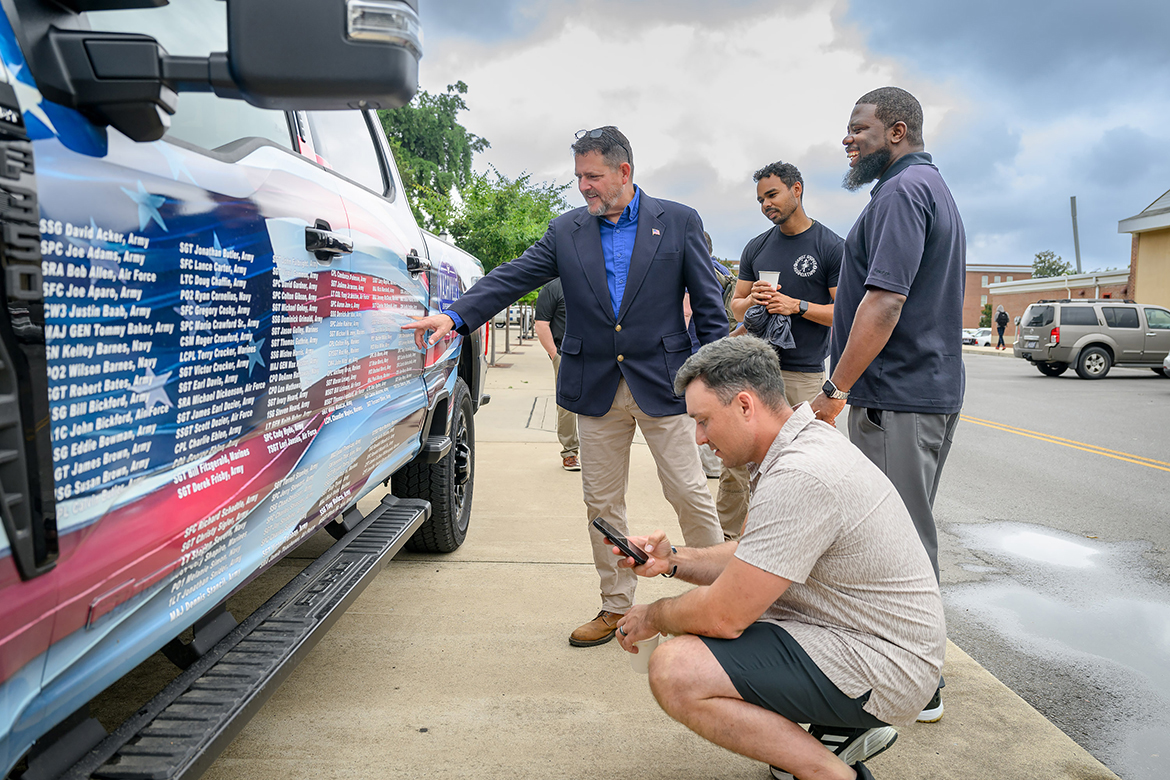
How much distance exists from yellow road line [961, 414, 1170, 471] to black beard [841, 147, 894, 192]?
Result: 236 inches

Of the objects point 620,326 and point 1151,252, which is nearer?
point 620,326

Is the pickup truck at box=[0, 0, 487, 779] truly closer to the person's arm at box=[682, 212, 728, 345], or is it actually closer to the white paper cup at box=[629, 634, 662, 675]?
the white paper cup at box=[629, 634, 662, 675]

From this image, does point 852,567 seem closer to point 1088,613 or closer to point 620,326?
point 620,326

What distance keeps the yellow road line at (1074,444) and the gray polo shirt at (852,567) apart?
21.9ft

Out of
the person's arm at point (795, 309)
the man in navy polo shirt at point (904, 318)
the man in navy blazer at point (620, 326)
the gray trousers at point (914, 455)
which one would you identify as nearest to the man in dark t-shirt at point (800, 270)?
the person's arm at point (795, 309)

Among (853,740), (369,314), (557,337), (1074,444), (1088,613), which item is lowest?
(1088,613)

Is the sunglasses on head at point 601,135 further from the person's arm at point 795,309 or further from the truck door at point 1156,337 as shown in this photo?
the truck door at point 1156,337

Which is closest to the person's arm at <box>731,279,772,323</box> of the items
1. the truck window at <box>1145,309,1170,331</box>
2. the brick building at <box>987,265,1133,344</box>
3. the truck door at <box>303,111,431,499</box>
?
the truck door at <box>303,111,431,499</box>

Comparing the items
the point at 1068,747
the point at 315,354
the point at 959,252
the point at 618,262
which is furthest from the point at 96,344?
the point at 1068,747

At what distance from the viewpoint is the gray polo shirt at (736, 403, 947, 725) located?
1949 mm

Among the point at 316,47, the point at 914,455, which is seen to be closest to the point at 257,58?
the point at 316,47

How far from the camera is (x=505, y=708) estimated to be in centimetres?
275

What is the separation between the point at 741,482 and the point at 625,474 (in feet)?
3.56

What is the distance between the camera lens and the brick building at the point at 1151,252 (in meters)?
25.7
